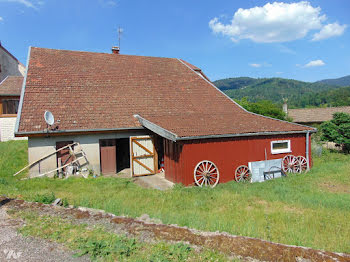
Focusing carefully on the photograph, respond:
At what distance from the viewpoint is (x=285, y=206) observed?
7.34 metres

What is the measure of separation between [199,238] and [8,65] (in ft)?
92.2

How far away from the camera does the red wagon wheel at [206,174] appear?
10.1 metres

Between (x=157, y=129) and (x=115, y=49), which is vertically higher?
(x=115, y=49)

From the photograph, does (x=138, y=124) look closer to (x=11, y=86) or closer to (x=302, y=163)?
(x=302, y=163)

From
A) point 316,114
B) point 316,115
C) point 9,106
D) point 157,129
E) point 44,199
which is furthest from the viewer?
point 316,114

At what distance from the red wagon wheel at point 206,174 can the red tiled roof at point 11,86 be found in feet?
53.1

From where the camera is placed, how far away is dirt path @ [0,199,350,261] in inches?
154

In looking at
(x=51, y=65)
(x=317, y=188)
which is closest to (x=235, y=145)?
(x=317, y=188)

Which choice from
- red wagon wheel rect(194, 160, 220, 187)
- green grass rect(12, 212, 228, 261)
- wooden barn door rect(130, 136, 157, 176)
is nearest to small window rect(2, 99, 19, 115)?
wooden barn door rect(130, 136, 157, 176)

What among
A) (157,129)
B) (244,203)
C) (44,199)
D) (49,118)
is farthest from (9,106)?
(244,203)

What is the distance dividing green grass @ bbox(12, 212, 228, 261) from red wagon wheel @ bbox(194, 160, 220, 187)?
5710 mm

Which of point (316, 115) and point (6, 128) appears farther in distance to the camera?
point (316, 115)

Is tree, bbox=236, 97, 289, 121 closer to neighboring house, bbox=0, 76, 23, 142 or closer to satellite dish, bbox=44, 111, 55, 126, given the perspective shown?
neighboring house, bbox=0, 76, 23, 142

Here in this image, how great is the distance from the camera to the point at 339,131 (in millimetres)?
19844
